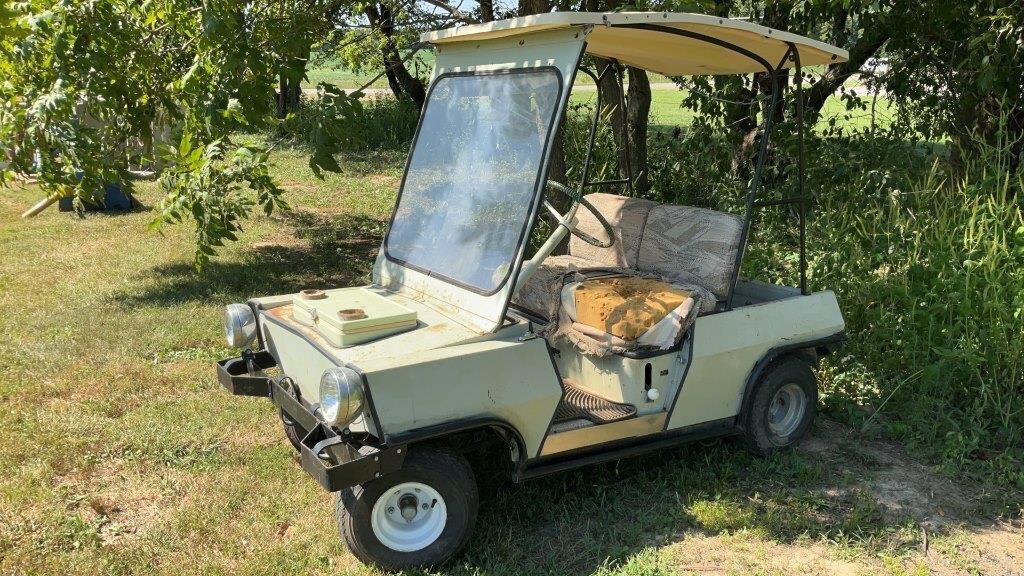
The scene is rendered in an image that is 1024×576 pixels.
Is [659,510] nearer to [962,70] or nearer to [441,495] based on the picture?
[441,495]

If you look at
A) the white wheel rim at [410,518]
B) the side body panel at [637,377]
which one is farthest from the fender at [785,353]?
the white wheel rim at [410,518]

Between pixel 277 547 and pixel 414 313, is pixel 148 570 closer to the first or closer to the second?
pixel 277 547

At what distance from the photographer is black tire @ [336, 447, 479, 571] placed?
11.1 ft

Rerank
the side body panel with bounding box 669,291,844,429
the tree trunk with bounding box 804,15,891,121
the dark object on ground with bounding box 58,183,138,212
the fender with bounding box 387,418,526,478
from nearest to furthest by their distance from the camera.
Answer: the fender with bounding box 387,418,526,478
the side body panel with bounding box 669,291,844,429
the tree trunk with bounding box 804,15,891,121
the dark object on ground with bounding box 58,183,138,212

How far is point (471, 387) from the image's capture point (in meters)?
3.39

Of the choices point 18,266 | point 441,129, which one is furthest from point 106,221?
point 441,129

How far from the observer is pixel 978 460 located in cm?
462

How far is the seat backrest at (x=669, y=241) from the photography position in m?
4.41

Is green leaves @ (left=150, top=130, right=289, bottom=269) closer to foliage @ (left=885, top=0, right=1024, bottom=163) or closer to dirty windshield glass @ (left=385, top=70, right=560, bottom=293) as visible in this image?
dirty windshield glass @ (left=385, top=70, right=560, bottom=293)

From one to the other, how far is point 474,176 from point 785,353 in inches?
71.1

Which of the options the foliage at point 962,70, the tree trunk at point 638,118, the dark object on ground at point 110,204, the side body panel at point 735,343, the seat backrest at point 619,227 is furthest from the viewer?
the dark object on ground at point 110,204

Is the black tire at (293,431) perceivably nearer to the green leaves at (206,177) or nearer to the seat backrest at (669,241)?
the seat backrest at (669,241)

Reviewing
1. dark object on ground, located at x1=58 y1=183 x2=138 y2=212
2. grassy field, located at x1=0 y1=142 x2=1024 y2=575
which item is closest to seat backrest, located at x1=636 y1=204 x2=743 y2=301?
grassy field, located at x1=0 y1=142 x2=1024 y2=575

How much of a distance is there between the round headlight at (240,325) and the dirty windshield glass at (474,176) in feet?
2.42
